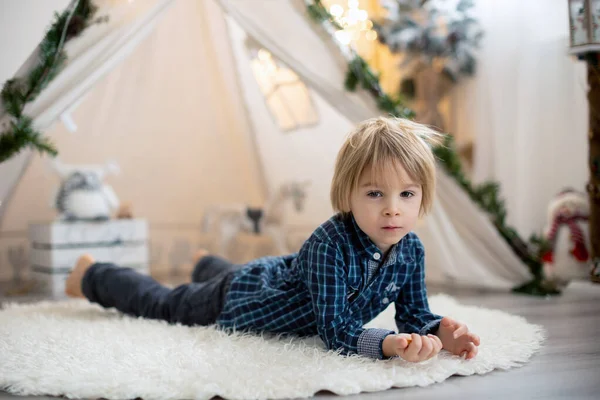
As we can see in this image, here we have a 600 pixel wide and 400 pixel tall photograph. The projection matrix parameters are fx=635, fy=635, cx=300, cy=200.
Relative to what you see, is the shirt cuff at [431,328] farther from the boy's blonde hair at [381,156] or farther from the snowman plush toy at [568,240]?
the snowman plush toy at [568,240]

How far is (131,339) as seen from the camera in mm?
1349

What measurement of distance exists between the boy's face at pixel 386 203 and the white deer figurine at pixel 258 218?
1.68m

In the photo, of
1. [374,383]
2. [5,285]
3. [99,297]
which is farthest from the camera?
[5,285]

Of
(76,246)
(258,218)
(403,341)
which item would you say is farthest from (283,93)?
(403,341)

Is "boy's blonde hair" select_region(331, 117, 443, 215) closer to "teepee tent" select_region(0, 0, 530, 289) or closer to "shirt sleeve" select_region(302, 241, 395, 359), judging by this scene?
"shirt sleeve" select_region(302, 241, 395, 359)

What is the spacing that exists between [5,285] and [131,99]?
1074 mm

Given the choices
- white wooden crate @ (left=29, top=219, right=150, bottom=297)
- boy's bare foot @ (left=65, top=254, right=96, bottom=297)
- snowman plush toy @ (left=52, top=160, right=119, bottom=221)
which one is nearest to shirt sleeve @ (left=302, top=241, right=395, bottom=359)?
boy's bare foot @ (left=65, top=254, right=96, bottom=297)

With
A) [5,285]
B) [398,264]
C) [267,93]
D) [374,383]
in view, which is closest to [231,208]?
[267,93]

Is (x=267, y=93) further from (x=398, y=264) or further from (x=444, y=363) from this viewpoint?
(x=444, y=363)

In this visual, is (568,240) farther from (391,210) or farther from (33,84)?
(33,84)

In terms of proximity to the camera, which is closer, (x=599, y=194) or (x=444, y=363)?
(x=444, y=363)

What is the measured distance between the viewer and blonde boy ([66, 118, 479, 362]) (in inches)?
45.8

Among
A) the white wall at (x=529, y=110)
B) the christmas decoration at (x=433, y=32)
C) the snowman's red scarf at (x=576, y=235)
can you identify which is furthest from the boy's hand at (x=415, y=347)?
the christmas decoration at (x=433, y=32)

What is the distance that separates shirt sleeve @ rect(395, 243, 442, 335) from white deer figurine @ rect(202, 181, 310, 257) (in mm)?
1558
